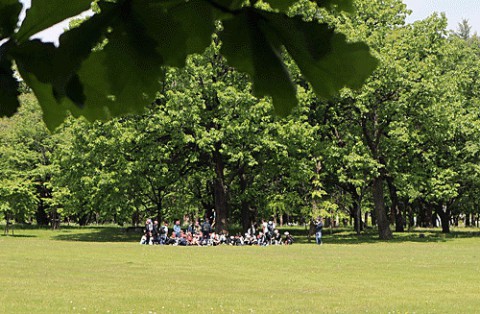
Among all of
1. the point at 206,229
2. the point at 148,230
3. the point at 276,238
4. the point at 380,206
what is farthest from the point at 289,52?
the point at 380,206

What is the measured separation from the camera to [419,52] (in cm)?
3709

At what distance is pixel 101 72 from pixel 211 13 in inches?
7.1

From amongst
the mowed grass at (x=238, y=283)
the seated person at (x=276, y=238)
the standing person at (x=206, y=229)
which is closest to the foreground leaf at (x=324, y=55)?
the mowed grass at (x=238, y=283)

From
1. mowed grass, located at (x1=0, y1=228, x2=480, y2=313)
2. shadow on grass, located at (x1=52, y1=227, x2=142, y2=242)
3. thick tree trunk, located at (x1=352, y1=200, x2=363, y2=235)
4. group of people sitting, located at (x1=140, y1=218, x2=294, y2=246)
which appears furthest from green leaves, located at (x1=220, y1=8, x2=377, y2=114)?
thick tree trunk, located at (x1=352, y1=200, x2=363, y2=235)

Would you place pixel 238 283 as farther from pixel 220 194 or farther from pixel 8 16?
pixel 220 194

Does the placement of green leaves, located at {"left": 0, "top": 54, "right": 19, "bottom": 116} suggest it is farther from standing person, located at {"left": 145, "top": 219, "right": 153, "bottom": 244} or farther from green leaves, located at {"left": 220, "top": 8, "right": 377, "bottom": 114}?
standing person, located at {"left": 145, "top": 219, "right": 153, "bottom": 244}

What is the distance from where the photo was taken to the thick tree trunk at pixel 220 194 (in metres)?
36.5

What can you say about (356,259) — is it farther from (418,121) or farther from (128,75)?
(128,75)

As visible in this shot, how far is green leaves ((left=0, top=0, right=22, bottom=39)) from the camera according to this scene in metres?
0.88

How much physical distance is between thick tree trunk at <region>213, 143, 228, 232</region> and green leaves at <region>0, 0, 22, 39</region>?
35154 millimetres

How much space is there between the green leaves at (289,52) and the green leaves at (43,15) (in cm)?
21

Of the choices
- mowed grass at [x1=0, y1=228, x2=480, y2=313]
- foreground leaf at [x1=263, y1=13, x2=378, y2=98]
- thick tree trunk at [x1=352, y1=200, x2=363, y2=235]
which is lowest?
mowed grass at [x1=0, y1=228, x2=480, y2=313]

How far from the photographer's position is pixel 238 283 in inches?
653

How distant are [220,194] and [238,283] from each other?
2022 centimetres
